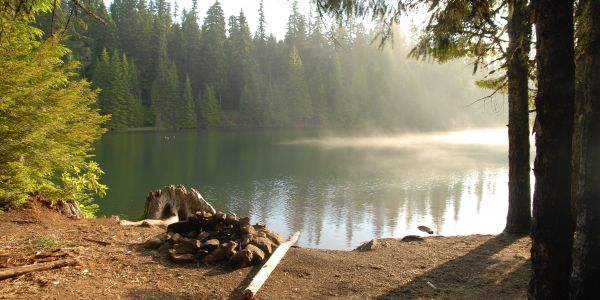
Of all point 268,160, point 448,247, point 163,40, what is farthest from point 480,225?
point 163,40

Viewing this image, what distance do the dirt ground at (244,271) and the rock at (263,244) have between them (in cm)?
31

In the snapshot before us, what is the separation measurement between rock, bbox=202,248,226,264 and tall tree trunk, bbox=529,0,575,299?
424cm

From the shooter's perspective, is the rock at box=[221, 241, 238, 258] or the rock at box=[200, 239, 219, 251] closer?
the rock at box=[221, 241, 238, 258]

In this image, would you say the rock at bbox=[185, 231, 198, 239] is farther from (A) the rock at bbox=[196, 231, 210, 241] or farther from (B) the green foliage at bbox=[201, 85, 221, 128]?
(B) the green foliage at bbox=[201, 85, 221, 128]

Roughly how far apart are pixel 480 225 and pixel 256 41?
76.8 metres

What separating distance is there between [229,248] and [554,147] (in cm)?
462

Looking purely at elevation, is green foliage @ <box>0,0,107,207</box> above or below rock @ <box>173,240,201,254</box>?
above

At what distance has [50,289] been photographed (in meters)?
4.77

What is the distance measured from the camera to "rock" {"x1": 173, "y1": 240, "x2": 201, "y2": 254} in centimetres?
665

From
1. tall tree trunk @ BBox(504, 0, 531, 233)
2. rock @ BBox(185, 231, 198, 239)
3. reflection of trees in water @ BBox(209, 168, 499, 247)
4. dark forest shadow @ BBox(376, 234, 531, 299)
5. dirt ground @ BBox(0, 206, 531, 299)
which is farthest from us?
reflection of trees in water @ BBox(209, 168, 499, 247)

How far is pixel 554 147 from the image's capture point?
3.99 metres

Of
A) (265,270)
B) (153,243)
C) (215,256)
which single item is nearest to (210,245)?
(215,256)

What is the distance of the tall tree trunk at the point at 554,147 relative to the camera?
156 inches

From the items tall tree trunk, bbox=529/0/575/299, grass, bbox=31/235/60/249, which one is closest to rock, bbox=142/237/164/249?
grass, bbox=31/235/60/249
